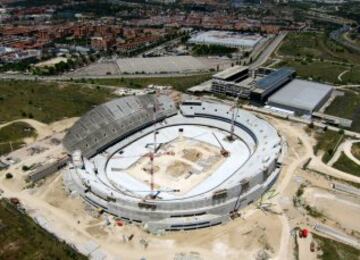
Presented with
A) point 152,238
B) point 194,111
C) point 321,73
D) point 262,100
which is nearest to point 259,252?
point 152,238

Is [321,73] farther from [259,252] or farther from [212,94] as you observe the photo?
[259,252]

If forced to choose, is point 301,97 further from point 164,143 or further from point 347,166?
point 164,143

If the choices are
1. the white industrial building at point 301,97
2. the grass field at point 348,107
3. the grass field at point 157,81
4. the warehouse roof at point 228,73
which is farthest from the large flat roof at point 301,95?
the grass field at point 157,81

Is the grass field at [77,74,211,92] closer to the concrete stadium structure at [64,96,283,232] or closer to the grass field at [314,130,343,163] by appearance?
the concrete stadium structure at [64,96,283,232]

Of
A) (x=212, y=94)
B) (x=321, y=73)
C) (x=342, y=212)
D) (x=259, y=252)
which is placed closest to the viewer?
(x=259, y=252)

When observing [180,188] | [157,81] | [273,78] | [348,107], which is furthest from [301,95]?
[180,188]
